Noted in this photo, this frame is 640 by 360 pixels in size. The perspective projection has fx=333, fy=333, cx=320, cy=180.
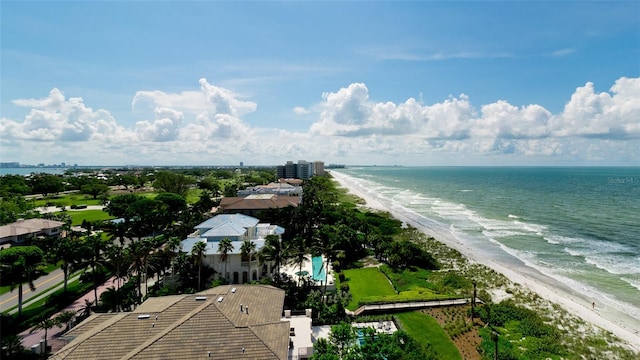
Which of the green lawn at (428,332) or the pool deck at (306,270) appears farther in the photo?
the pool deck at (306,270)

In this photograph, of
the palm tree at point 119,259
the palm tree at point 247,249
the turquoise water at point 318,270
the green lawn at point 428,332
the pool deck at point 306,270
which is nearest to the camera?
the green lawn at point 428,332

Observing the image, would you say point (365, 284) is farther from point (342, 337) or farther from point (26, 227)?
point (26, 227)

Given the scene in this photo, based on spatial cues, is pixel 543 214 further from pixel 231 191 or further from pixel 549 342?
pixel 231 191

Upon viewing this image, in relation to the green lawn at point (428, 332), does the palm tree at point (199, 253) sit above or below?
above

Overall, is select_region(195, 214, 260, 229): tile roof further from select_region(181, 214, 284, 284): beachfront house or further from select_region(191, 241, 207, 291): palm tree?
select_region(191, 241, 207, 291): palm tree

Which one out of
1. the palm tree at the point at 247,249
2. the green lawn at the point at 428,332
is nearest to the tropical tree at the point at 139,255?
the palm tree at the point at 247,249

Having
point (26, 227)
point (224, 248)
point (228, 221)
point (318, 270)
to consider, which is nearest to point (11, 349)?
A: point (224, 248)

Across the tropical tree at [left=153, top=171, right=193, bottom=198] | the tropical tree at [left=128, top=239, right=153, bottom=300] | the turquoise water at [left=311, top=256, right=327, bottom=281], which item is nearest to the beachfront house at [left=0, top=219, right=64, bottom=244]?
the tropical tree at [left=128, top=239, right=153, bottom=300]

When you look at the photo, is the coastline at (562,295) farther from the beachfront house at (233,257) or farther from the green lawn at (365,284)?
the beachfront house at (233,257)
